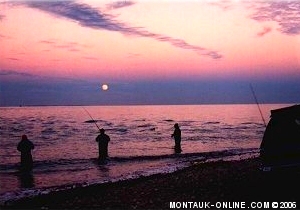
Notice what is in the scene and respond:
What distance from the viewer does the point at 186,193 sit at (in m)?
11.7

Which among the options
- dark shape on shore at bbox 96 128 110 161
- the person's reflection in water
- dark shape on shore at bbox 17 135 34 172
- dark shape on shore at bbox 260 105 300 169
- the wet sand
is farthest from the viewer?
dark shape on shore at bbox 96 128 110 161

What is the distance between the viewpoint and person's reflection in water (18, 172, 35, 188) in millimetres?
18219

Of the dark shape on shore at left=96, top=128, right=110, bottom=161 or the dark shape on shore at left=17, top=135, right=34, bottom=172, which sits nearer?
the dark shape on shore at left=17, top=135, right=34, bottom=172

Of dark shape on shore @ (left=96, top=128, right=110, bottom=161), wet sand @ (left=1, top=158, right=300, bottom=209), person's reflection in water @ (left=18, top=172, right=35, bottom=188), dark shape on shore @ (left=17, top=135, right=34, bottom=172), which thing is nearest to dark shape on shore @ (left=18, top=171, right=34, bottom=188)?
person's reflection in water @ (left=18, top=172, right=35, bottom=188)

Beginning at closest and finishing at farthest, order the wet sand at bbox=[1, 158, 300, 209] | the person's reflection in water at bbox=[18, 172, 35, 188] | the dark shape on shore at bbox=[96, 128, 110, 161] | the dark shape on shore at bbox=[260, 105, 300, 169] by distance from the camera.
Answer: the dark shape on shore at bbox=[260, 105, 300, 169]
the wet sand at bbox=[1, 158, 300, 209]
the person's reflection in water at bbox=[18, 172, 35, 188]
the dark shape on shore at bbox=[96, 128, 110, 161]

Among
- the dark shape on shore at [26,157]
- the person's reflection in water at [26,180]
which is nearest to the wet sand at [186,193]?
the person's reflection in water at [26,180]

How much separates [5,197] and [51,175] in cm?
672

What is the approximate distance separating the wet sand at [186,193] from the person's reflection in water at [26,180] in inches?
151

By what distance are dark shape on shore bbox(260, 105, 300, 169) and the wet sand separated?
296mm

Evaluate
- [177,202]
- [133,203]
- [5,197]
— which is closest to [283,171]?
[177,202]

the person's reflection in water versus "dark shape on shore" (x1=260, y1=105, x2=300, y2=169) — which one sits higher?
"dark shape on shore" (x1=260, y1=105, x2=300, y2=169)

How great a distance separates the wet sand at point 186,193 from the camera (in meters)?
9.91

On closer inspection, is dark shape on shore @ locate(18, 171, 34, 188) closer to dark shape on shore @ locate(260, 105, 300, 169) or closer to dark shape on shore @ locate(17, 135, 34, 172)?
dark shape on shore @ locate(17, 135, 34, 172)

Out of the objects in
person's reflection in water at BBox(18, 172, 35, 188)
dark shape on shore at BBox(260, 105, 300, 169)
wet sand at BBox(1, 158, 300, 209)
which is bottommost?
person's reflection in water at BBox(18, 172, 35, 188)
